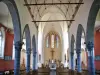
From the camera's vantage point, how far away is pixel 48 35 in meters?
37.5

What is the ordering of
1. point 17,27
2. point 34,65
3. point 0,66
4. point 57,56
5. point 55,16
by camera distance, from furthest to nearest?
point 57,56 → point 55,16 → point 34,65 → point 0,66 → point 17,27

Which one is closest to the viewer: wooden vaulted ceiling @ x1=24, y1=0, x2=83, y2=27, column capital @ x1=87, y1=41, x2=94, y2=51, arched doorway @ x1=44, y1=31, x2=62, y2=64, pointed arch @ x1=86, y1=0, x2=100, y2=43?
pointed arch @ x1=86, y1=0, x2=100, y2=43

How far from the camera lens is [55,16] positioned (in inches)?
1142

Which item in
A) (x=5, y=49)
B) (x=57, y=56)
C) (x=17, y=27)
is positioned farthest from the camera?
(x=57, y=56)

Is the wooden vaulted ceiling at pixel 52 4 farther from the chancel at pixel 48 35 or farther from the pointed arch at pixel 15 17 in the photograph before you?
the pointed arch at pixel 15 17

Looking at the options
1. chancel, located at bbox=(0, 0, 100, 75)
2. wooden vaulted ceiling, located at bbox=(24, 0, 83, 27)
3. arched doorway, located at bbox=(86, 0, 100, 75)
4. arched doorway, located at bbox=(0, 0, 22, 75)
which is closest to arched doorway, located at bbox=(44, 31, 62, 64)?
chancel, located at bbox=(0, 0, 100, 75)

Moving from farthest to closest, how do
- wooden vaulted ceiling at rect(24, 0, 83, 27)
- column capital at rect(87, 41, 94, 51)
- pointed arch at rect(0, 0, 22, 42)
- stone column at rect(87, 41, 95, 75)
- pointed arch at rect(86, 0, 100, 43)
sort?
wooden vaulted ceiling at rect(24, 0, 83, 27), column capital at rect(87, 41, 94, 51), stone column at rect(87, 41, 95, 75), pointed arch at rect(86, 0, 100, 43), pointed arch at rect(0, 0, 22, 42)

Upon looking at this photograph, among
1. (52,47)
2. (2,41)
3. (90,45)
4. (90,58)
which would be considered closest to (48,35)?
(52,47)

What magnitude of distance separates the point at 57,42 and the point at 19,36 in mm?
27633

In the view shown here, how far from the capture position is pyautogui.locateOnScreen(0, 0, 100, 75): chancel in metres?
10.1

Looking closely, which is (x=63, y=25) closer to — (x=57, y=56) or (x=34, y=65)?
(x=57, y=56)

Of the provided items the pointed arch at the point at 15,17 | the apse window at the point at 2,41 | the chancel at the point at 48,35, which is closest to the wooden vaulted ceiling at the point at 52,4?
the chancel at the point at 48,35

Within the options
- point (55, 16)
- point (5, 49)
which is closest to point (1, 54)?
point (5, 49)

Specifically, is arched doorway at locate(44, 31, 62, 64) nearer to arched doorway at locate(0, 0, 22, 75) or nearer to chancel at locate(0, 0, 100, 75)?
chancel at locate(0, 0, 100, 75)
